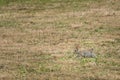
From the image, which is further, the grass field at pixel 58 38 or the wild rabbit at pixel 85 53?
the wild rabbit at pixel 85 53

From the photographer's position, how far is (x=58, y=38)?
14523 mm

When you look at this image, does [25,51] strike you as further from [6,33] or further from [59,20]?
[59,20]

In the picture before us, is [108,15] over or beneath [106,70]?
over

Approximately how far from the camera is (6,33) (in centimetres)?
1555

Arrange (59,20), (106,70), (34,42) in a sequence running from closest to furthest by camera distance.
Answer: (106,70), (34,42), (59,20)

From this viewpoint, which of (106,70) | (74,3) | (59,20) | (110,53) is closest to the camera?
(106,70)

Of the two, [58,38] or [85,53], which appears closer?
[85,53]

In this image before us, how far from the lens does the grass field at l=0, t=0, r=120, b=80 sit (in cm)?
1122

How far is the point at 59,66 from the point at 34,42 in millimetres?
2802

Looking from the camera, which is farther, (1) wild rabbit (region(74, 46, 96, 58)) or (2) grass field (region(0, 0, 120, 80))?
(1) wild rabbit (region(74, 46, 96, 58))

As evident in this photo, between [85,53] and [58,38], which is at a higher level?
[58,38]

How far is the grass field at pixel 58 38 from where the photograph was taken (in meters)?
11.2

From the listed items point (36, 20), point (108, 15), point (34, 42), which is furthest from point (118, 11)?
point (34, 42)

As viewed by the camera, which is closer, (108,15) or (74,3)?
(108,15)
